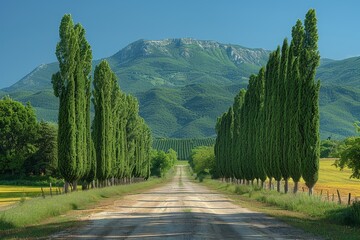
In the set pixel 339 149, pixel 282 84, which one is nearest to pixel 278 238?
pixel 339 149

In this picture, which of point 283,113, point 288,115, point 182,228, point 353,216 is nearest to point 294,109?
point 288,115

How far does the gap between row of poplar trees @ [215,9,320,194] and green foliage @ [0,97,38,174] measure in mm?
40917

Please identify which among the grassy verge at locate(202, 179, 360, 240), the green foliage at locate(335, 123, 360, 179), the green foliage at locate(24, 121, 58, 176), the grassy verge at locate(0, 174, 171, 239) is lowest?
the grassy verge at locate(202, 179, 360, 240)

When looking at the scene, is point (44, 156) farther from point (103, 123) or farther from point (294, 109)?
point (294, 109)

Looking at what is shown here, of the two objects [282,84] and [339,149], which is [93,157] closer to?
[282,84]

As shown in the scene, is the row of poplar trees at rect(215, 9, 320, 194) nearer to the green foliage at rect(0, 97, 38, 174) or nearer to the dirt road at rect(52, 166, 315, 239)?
the dirt road at rect(52, 166, 315, 239)

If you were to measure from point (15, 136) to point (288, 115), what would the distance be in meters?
59.6

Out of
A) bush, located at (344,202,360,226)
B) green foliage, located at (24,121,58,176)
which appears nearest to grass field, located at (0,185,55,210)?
bush, located at (344,202,360,226)

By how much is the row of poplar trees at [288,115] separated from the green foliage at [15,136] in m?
40.9

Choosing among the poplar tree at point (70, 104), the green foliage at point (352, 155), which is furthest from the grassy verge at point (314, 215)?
the poplar tree at point (70, 104)

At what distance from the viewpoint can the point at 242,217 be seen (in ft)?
77.4

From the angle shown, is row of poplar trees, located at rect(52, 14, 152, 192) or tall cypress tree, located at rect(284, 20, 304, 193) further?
row of poplar trees, located at rect(52, 14, 152, 192)

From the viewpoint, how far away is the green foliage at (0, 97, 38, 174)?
83688mm

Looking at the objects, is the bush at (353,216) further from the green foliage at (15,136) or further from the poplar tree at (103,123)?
the green foliage at (15,136)
